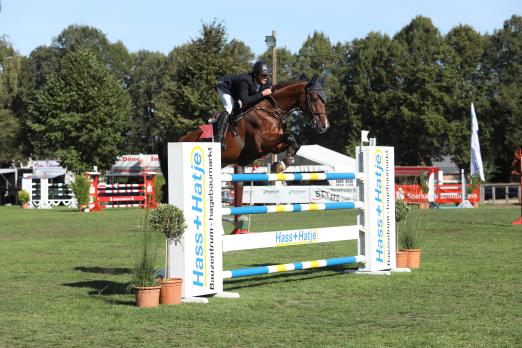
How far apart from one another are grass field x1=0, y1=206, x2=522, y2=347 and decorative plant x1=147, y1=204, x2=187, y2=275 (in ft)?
2.34

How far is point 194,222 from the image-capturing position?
7.60 metres

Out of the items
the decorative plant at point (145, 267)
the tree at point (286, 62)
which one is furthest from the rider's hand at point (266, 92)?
the tree at point (286, 62)

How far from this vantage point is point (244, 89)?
31.2 ft

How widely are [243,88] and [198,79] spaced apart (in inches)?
1201

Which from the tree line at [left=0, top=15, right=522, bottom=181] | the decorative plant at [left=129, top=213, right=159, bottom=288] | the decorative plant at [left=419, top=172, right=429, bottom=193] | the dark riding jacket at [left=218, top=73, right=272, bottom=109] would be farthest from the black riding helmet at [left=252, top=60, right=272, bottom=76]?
the tree line at [left=0, top=15, right=522, bottom=181]

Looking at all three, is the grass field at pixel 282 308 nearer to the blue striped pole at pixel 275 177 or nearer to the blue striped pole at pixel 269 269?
the blue striped pole at pixel 269 269

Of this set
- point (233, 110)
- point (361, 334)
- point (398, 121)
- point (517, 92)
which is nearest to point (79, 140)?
point (398, 121)

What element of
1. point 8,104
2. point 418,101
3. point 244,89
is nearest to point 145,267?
point 244,89

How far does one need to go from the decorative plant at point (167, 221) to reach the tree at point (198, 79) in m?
31.0

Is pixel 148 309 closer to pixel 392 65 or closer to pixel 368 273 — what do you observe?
pixel 368 273

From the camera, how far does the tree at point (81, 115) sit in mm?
48281

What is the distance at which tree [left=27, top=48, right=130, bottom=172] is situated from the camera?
1901 inches

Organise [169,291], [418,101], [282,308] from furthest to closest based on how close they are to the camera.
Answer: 1. [418,101]
2. [169,291]
3. [282,308]

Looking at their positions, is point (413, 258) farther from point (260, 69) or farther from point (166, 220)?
point (166, 220)
